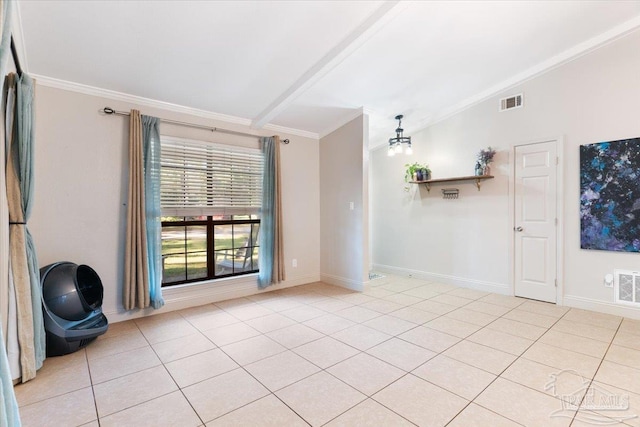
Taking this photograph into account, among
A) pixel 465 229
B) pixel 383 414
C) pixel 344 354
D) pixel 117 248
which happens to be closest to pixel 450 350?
pixel 344 354

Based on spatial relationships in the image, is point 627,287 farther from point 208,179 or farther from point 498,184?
point 208,179

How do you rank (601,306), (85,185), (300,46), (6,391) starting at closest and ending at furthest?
(6,391), (300,46), (85,185), (601,306)

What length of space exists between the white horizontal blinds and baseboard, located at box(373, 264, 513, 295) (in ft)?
9.27

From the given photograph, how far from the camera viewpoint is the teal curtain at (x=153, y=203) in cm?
332

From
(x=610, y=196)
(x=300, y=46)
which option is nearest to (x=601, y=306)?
(x=610, y=196)

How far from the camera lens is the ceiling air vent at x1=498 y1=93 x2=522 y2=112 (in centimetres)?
407

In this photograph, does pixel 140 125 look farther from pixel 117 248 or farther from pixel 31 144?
pixel 117 248

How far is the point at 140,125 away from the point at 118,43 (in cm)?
91

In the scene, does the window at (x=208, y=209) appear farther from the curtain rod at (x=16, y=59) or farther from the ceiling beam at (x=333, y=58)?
the curtain rod at (x=16, y=59)

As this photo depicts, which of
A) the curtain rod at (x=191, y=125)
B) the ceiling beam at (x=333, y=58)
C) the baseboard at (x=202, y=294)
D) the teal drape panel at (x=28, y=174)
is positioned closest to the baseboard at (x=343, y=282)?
the baseboard at (x=202, y=294)

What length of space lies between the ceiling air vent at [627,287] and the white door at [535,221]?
57 cm

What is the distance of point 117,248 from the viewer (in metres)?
3.25

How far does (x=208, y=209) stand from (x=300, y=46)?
2.27m

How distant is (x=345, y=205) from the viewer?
469 centimetres
